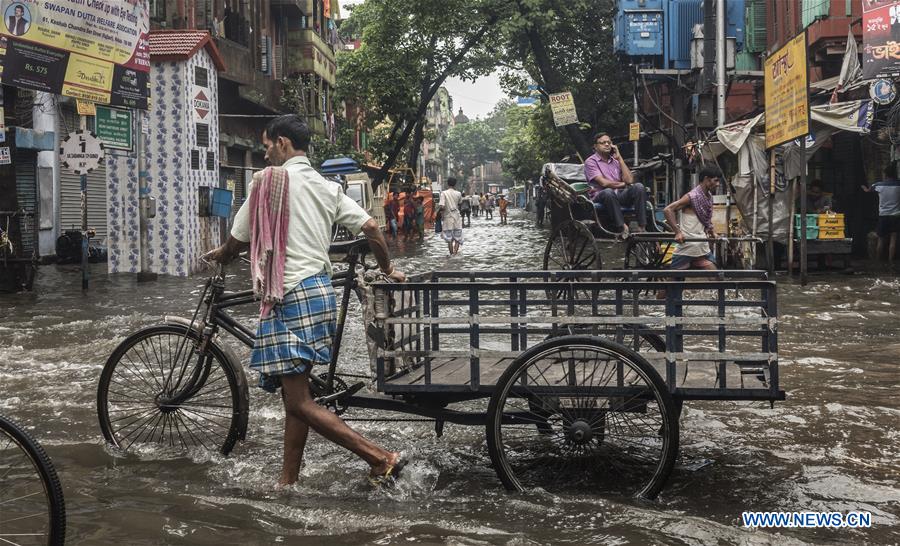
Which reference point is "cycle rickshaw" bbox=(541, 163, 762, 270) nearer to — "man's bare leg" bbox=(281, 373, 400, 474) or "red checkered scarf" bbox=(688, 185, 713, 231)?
"red checkered scarf" bbox=(688, 185, 713, 231)

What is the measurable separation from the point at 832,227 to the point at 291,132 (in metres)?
13.6

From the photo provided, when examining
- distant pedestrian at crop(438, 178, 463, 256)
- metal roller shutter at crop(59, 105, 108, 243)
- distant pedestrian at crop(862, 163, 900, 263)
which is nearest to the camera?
distant pedestrian at crop(862, 163, 900, 263)

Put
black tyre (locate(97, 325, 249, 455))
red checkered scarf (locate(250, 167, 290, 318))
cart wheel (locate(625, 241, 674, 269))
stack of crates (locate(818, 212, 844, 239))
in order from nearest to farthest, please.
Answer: red checkered scarf (locate(250, 167, 290, 318)) < black tyre (locate(97, 325, 249, 455)) < cart wheel (locate(625, 241, 674, 269)) < stack of crates (locate(818, 212, 844, 239))

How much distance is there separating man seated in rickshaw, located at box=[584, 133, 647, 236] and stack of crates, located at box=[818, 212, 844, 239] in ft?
20.7

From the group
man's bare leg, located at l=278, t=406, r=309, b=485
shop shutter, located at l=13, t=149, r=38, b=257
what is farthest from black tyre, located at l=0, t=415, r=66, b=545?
shop shutter, located at l=13, t=149, r=38, b=257

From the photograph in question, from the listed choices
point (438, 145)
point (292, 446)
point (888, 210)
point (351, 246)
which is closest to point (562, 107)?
point (888, 210)

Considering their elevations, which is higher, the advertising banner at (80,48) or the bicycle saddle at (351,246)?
the advertising banner at (80,48)

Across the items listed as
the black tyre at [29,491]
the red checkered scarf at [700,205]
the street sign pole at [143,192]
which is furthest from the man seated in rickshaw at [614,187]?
the street sign pole at [143,192]

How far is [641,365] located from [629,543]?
2.48 ft

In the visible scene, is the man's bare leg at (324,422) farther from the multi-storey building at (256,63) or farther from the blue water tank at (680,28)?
the blue water tank at (680,28)

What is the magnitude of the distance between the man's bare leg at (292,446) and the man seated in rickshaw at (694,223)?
6924 millimetres

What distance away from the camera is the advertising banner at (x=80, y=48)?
1416cm

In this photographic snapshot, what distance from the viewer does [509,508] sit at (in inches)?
169

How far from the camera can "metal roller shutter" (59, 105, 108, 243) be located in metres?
23.5
